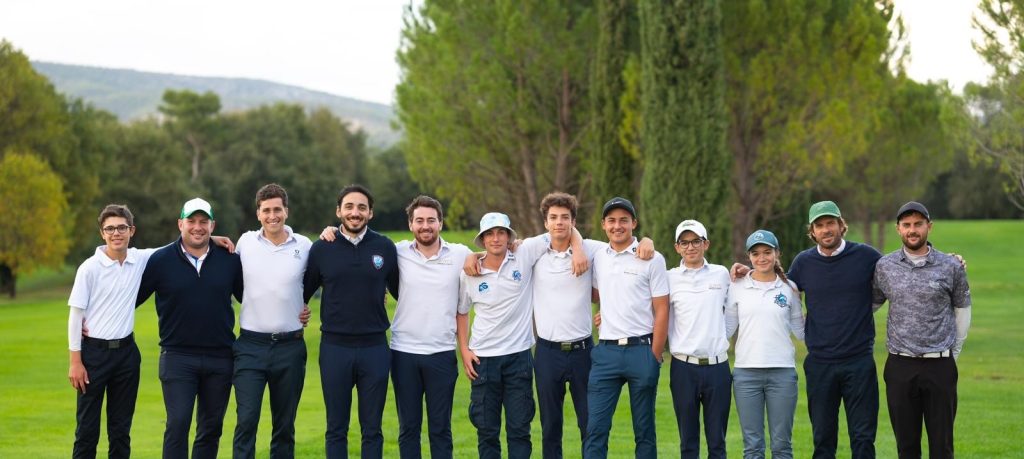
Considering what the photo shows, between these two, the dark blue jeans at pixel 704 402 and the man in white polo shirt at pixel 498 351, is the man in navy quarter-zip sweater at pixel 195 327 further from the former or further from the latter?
the dark blue jeans at pixel 704 402

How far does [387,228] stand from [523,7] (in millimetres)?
56018

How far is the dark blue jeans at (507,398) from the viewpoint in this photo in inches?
295

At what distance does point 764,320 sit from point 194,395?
389 centimetres

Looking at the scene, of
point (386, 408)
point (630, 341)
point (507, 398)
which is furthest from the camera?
point (386, 408)

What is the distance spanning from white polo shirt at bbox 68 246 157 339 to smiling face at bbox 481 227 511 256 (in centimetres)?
239

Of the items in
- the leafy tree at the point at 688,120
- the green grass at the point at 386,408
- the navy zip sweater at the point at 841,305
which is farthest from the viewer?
the leafy tree at the point at 688,120

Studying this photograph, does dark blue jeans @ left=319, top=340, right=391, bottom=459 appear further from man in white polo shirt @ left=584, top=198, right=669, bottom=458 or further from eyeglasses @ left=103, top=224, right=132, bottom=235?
eyeglasses @ left=103, top=224, right=132, bottom=235

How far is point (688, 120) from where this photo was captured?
17.9 meters

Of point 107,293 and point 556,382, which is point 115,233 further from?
point 556,382

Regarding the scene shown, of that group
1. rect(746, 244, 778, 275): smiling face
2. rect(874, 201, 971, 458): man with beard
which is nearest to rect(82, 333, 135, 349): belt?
rect(746, 244, 778, 275): smiling face

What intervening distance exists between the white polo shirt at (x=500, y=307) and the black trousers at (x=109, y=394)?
2.41 metres

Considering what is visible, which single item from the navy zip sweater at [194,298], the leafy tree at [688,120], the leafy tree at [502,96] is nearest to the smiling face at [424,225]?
the navy zip sweater at [194,298]

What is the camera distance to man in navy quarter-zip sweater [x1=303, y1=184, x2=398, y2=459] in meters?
7.36

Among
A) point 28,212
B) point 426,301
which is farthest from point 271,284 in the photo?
point 28,212
